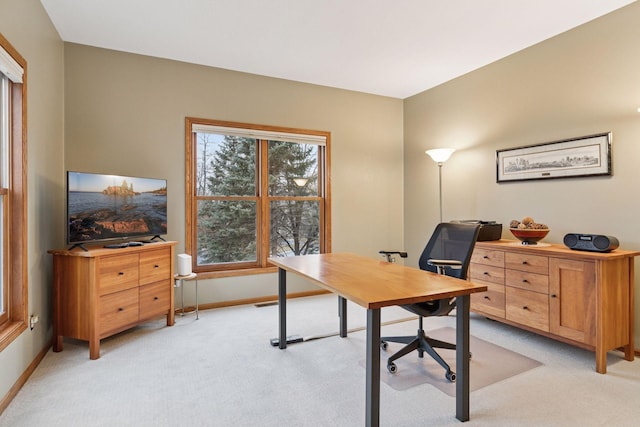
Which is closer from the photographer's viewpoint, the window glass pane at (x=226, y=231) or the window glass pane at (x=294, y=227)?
the window glass pane at (x=226, y=231)

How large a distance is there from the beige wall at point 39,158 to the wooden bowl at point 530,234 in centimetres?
381

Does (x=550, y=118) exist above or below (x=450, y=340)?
above

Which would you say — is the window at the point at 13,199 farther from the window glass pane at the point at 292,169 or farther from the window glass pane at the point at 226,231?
the window glass pane at the point at 292,169

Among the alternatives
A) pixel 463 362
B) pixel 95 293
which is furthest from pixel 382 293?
pixel 95 293

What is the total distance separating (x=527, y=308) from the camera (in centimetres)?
300

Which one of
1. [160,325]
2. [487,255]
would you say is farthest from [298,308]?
[487,255]

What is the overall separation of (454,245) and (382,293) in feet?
3.63

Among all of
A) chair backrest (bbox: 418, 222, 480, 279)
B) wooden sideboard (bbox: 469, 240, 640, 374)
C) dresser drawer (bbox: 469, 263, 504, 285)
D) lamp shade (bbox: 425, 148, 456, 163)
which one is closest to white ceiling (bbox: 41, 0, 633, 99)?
lamp shade (bbox: 425, 148, 456, 163)

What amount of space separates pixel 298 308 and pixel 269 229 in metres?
1.03

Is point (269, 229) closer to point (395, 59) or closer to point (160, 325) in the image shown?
point (160, 325)

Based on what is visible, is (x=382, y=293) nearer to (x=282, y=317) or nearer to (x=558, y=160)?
(x=282, y=317)

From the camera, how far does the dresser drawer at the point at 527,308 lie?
2.88 m

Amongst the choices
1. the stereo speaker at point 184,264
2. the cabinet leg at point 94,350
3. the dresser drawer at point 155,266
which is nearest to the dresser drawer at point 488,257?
the stereo speaker at point 184,264

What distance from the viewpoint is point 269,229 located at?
4.40 metres
